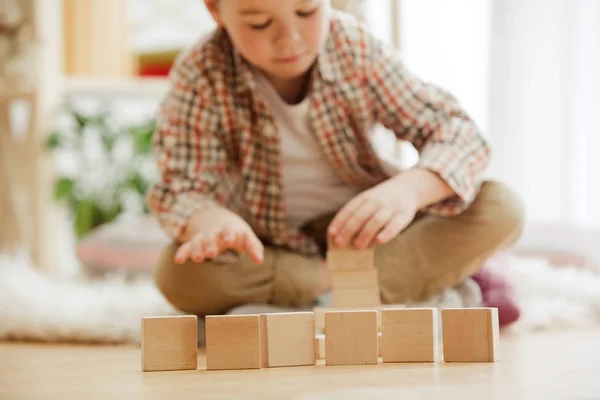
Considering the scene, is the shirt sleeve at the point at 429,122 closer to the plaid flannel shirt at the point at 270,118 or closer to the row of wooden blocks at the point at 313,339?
the plaid flannel shirt at the point at 270,118

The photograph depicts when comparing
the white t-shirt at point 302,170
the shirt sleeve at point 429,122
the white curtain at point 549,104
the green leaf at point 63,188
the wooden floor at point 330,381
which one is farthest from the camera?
the green leaf at point 63,188

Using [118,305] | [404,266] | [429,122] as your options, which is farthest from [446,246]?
[118,305]

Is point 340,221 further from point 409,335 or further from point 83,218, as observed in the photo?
point 83,218

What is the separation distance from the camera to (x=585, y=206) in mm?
2219

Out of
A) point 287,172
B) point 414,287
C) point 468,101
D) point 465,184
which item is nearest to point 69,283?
point 287,172

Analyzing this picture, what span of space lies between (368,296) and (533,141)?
1443mm

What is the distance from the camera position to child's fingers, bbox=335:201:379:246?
38.4 inches

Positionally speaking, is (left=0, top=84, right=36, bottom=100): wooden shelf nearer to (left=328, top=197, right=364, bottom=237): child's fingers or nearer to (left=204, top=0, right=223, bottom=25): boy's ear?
(left=204, top=0, right=223, bottom=25): boy's ear

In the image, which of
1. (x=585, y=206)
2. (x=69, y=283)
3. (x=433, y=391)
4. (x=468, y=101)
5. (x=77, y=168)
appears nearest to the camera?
(x=433, y=391)

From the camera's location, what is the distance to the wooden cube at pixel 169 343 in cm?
78

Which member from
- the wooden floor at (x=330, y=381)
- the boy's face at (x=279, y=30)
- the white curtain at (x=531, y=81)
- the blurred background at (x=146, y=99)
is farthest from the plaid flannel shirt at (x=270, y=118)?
the white curtain at (x=531, y=81)

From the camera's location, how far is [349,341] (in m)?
0.79

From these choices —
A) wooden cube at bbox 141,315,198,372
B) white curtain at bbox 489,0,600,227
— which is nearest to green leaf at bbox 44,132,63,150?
white curtain at bbox 489,0,600,227

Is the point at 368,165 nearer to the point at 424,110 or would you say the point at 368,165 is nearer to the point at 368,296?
the point at 424,110
